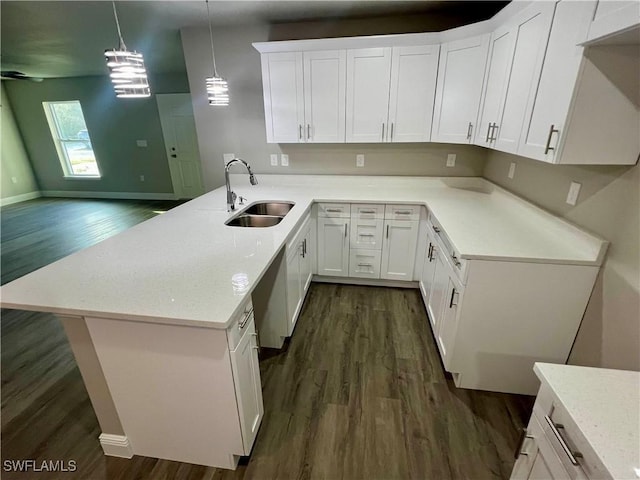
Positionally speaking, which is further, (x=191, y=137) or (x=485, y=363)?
(x=191, y=137)

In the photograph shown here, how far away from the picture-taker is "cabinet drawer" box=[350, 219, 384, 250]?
271 centimetres

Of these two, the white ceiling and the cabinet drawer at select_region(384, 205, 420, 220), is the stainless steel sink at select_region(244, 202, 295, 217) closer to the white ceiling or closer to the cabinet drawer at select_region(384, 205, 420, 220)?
the cabinet drawer at select_region(384, 205, 420, 220)

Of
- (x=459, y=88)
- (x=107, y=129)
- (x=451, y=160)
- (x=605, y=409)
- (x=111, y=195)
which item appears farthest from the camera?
(x=111, y=195)

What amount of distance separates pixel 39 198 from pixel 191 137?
13.3ft

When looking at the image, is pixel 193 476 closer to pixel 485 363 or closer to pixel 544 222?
pixel 485 363

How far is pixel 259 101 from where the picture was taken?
303cm

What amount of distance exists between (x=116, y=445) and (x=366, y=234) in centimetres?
219

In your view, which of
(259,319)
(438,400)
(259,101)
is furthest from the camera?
(259,101)

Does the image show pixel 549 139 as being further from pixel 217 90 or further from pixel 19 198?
pixel 19 198

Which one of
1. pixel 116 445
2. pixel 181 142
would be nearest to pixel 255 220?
pixel 116 445

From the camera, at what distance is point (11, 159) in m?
6.25

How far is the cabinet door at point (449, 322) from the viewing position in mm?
1752

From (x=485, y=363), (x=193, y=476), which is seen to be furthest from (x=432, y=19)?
(x=193, y=476)

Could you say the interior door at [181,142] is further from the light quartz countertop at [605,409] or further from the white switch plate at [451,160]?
the light quartz countertop at [605,409]
